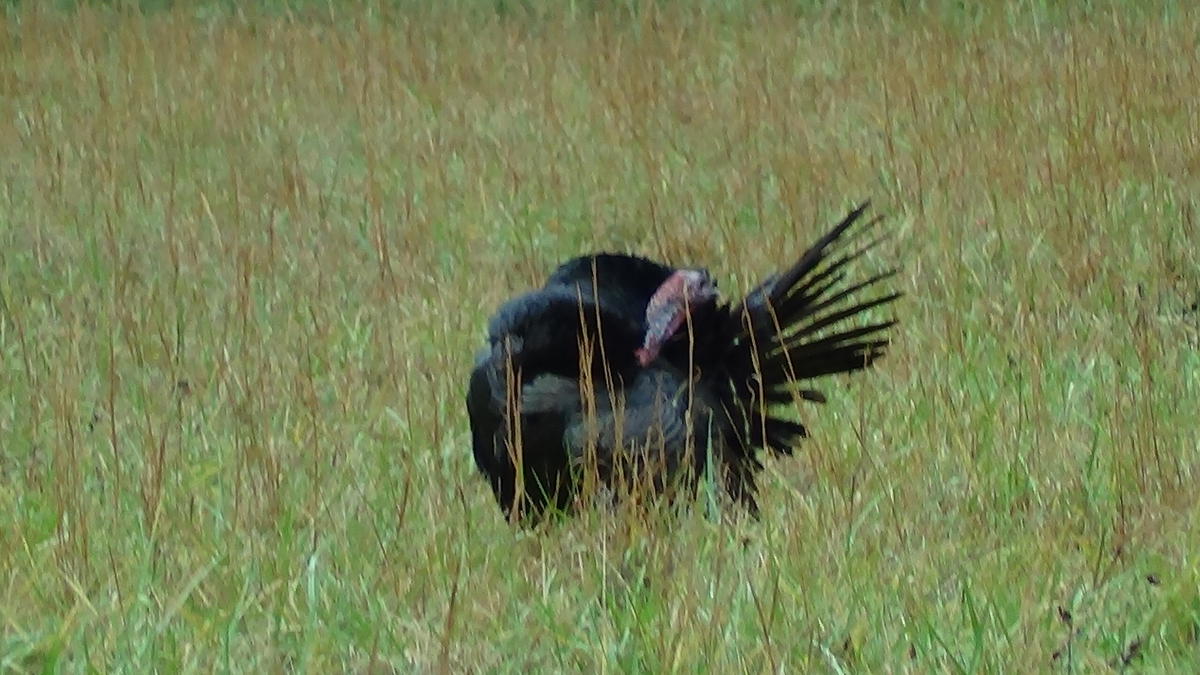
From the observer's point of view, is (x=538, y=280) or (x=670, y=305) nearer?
(x=670, y=305)

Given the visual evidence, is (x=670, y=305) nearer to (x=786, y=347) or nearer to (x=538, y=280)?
(x=786, y=347)

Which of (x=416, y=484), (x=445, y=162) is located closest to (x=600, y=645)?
(x=416, y=484)

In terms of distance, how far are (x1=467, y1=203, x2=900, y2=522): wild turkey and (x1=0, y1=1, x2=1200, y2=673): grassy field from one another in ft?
0.42

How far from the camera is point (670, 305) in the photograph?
11.8ft

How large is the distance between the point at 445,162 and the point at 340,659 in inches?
185

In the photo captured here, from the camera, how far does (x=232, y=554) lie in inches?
117

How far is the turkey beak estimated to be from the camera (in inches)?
140

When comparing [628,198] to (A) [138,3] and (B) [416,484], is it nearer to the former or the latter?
(B) [416,484]

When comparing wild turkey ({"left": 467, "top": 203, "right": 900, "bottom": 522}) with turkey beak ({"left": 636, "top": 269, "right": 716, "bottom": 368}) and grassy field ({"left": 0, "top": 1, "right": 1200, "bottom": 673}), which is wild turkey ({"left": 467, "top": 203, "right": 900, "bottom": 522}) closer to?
turkey beak ({"left": 636, "top": 269, "right": 716, "bottom": 368})

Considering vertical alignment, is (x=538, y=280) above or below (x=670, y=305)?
below

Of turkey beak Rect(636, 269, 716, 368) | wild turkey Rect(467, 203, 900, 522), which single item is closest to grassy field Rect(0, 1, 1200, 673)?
wild turkey Rect(467, 203, 900, 522)

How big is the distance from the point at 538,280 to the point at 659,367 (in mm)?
1953

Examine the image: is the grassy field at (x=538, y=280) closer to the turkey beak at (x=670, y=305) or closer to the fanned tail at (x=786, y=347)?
the fanned tail at (x=786, y=347)

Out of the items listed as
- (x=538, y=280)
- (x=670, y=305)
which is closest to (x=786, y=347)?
(x=670, y=305)
